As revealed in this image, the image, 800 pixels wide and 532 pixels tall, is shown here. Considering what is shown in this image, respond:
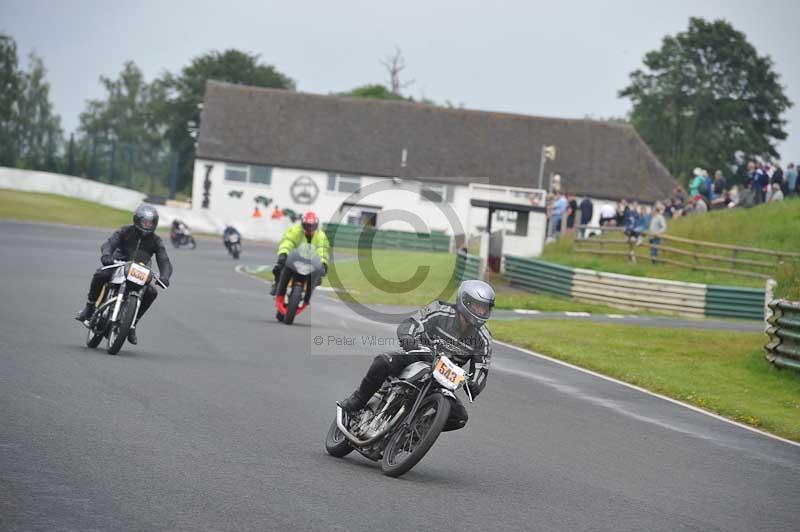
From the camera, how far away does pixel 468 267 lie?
37.1 meters

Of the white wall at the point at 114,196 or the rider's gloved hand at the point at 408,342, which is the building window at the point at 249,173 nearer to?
the white wall at the point at 114,196

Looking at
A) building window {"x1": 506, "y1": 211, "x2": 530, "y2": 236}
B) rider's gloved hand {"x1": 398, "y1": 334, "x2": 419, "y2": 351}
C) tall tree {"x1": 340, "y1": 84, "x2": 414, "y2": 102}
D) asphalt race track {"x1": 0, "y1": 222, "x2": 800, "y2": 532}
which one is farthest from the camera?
tall tree {"x1": 340, "y1": 84, "x2": 414, "y2": 102}

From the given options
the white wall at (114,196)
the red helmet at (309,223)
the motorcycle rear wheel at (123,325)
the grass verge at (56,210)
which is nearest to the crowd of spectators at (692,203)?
the red helmet at (309,223)

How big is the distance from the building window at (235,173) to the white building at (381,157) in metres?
0.06

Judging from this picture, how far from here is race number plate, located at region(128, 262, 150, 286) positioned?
1404cm

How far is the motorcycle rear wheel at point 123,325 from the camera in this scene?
45.8ft

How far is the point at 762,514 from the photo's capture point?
8953 mm

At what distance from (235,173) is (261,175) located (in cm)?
163

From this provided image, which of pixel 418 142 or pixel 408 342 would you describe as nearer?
pixel 408 342

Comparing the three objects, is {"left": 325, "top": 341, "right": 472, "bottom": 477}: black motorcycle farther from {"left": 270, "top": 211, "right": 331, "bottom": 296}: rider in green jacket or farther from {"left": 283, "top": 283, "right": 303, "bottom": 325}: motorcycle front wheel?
Result: {"left": 283, "top": 283, "right": 303, "bottom": 325}: motorcycle front wheel

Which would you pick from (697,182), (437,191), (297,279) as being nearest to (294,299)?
(297,279)

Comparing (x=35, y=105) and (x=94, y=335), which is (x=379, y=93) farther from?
(x=94, y=335)

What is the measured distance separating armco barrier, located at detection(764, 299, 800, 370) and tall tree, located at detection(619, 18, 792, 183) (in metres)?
67.8

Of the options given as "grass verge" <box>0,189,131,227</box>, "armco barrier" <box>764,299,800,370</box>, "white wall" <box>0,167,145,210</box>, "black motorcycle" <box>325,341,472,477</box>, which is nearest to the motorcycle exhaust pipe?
"black motorcycle" <box>325,341,472,477</box>
